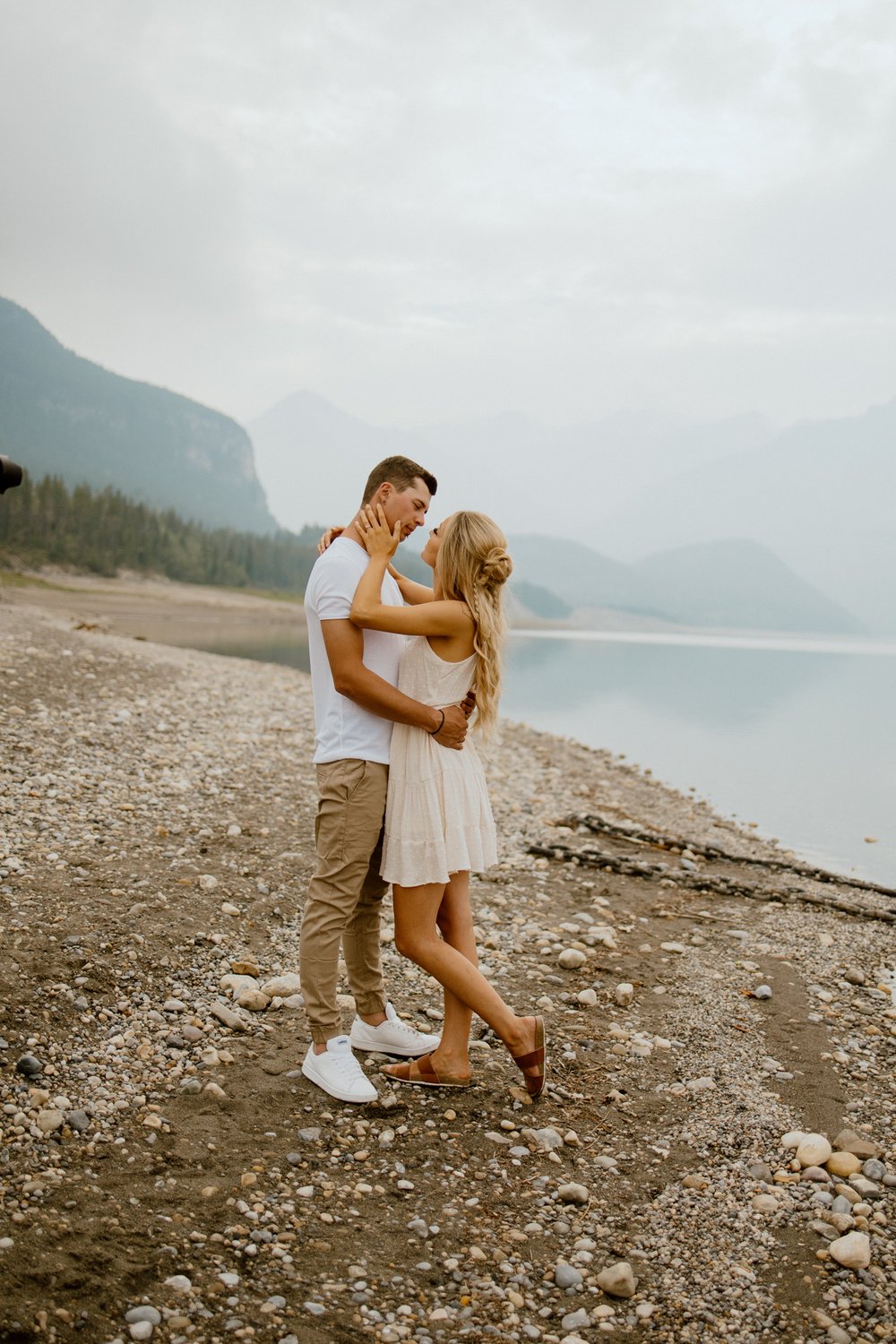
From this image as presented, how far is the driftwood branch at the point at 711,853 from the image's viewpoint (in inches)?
484

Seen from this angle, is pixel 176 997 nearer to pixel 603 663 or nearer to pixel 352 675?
pixel 352 675

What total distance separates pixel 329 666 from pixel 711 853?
28.7ft

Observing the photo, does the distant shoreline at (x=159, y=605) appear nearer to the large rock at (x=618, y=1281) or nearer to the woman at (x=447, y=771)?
the woman at (x=447, y=771)

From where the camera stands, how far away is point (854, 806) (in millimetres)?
22016

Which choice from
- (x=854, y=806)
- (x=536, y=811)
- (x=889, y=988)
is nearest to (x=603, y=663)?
(x=854, y=806)

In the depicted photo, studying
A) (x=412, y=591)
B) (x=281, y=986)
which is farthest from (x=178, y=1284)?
(x=412, y=591)

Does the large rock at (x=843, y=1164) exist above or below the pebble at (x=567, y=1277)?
above

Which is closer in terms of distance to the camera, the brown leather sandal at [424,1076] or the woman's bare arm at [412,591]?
the brown leather sandal at [424,1076]

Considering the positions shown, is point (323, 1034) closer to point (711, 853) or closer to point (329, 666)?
point (329, 666)

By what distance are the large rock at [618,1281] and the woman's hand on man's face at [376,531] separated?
3.53m

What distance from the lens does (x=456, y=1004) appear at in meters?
5.57

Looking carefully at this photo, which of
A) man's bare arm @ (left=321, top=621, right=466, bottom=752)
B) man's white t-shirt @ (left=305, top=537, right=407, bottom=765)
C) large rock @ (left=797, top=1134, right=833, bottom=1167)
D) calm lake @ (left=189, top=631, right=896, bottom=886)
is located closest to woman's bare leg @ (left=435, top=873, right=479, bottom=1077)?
man's white t-shirt @ (left=305, top=537, right=407, bottom=765)

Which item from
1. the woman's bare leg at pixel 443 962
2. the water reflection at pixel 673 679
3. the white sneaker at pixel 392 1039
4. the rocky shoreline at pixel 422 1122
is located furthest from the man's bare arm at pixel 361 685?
the water reflection at pixel 673 679

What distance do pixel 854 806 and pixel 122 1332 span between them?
70.1ft
